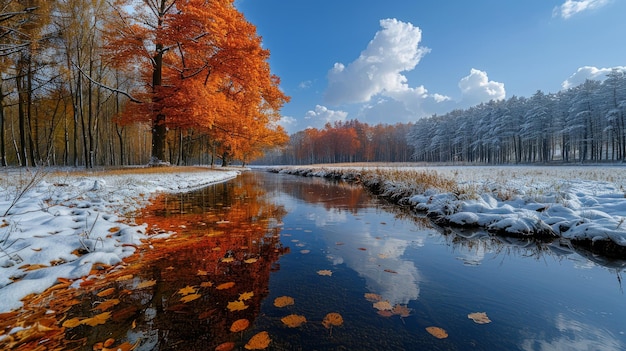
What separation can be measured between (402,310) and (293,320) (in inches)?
39.1

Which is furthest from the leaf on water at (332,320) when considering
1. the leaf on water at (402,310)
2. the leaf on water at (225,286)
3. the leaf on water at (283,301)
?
the leaf on water at (225,286)

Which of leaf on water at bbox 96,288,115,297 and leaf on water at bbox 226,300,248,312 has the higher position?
leaf on water at bbox 96,288,115,297

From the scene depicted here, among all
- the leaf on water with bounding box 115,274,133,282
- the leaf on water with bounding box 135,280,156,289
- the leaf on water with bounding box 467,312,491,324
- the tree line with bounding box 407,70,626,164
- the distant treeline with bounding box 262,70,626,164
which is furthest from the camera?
the distant treeline with bounding box 262,70,626,164

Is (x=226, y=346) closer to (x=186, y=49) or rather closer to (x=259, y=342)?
(x=259, y=342)

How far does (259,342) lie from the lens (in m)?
1.80

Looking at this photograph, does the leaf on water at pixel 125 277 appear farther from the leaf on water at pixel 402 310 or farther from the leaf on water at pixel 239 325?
the leaf on water at pixel 402 310

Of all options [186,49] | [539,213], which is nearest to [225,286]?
[539,213]

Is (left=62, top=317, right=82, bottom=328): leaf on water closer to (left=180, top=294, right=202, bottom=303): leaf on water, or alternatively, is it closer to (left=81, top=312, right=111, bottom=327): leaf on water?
(left=81, top=312, right=111, bottom=327): leaf on water

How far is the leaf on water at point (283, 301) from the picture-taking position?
91.2 inches

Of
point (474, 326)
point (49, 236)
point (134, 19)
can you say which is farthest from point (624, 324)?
point (134, 19)

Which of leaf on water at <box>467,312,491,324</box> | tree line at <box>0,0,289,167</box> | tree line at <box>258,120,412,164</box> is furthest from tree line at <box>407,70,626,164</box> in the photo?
leaf on water at <box>467,312,491,324</box>

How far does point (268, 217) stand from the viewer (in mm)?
6160

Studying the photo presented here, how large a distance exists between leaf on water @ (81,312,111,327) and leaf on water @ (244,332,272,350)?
4.02 feet

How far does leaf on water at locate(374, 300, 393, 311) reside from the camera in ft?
7.51
